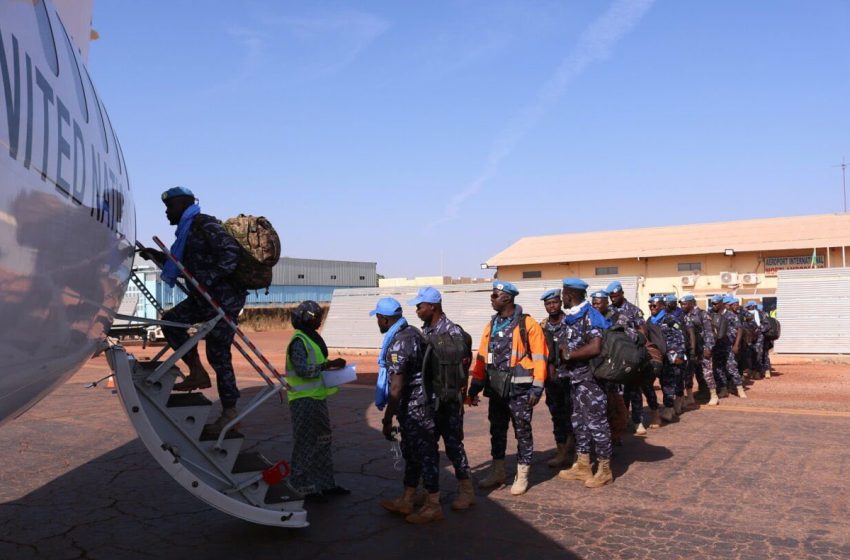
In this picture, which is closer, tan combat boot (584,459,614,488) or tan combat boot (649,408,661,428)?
tan combat boot (584,459,614,488)

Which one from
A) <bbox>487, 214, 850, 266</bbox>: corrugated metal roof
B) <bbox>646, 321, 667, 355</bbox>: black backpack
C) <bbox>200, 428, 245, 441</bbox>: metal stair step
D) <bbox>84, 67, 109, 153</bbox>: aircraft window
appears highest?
<bbox>487, 214, 850, 266</bbox>: corrugated metal roof

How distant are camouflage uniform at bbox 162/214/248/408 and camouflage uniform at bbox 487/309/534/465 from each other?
7.81ft

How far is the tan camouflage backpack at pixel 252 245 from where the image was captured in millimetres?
5648

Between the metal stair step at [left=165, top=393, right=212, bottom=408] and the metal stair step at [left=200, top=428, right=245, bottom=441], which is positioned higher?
the metal stair step at [left=165, top=393, right=212, bottom=408]

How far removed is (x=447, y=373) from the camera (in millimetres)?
5867

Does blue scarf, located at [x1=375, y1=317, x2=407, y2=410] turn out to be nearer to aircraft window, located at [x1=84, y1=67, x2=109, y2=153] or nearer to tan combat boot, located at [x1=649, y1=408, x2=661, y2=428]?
aircraft window, located at [x1=84, y1=67, x2=109, y2=153]

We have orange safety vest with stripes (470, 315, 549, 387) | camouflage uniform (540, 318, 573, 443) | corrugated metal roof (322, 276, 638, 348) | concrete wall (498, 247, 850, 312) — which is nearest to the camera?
orange safety vest with stripes (470, 315, 549, 387)

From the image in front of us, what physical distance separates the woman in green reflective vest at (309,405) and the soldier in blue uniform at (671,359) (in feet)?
19.3

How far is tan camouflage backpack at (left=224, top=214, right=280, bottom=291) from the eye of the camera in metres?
5.65

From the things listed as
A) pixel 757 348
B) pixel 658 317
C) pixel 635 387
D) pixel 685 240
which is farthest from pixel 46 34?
pixel 685 240

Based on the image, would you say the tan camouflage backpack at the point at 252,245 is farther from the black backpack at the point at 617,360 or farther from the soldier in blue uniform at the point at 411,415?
the black backpack at the point at 617,360

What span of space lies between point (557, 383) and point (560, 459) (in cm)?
85

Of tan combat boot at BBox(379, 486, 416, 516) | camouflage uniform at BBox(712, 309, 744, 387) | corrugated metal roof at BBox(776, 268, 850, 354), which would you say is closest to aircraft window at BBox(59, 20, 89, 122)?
tan combat boot at BBox(379, 486, 416, 516)

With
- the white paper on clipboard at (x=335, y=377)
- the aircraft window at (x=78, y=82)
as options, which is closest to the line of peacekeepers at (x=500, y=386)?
the white paper on clipboard at (x=335, y=377)
